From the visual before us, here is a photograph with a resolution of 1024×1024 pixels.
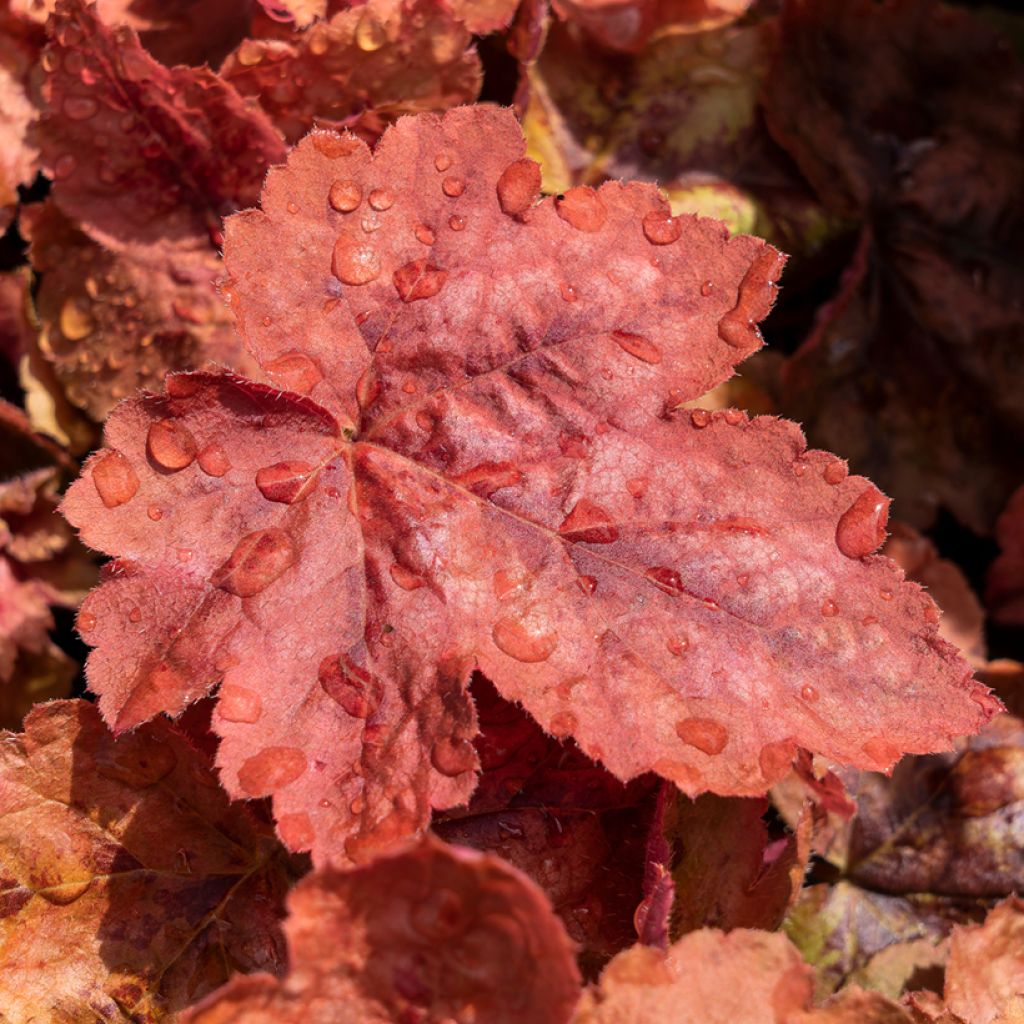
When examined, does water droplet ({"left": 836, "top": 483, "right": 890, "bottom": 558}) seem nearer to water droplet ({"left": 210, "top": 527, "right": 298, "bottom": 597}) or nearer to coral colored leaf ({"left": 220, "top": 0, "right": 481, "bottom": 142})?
water droplet ({"left": 210, "top": 527, "right": 298, "bottom": 597})

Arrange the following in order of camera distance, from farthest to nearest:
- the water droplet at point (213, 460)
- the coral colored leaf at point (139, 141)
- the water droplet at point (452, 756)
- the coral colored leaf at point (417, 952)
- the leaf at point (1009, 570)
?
the leaf at point (1009, 570) → the coral colored leaf at point (139, 141) → the water droplet at point (213, 460) → the water droplet at point (452, 756) → the coral colored leaf at point (417, 952)

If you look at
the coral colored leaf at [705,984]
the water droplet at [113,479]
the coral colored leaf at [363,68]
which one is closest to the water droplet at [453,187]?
the coral colored leaf at [363,68]

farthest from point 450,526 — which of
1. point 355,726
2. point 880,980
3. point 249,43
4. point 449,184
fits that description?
point 880,980

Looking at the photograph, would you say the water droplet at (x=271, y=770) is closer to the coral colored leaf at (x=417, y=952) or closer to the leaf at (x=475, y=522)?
the leaf at (x=475, y=522)

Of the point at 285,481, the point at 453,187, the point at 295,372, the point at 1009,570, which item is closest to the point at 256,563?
the point at 285,481

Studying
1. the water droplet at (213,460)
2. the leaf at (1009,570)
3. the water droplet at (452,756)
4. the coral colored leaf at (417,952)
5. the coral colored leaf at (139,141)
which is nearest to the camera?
the coral colored leaf at (417,952)

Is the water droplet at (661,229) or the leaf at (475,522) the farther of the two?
the water droplet at (661,229)

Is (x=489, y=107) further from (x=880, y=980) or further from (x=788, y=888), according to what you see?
(x=880, y=980)
